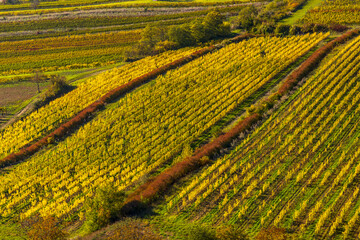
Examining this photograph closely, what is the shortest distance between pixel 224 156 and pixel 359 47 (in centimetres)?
5051

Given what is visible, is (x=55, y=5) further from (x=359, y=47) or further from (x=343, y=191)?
(x=343, y=191)

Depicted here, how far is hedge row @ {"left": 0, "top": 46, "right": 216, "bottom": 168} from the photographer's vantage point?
62.0 metres

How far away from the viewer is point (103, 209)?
1647 inches

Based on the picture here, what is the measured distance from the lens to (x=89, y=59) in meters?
111

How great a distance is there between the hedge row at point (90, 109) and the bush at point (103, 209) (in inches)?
984

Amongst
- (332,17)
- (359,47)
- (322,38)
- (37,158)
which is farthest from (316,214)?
(332,17)

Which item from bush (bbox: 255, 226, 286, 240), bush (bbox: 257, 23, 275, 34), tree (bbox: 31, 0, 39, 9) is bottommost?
bush (bbox: 255, 226, 286, 240)

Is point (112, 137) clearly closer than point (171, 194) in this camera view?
No

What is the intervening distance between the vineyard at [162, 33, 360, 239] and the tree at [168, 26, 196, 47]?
4705cm

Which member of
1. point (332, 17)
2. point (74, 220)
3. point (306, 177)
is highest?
point (332, 17)

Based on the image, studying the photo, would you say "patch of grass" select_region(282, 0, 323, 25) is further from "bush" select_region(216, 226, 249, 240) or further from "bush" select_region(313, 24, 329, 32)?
"bush" select_region(216, 226, 249, 240)

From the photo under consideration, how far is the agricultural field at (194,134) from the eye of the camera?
136ft

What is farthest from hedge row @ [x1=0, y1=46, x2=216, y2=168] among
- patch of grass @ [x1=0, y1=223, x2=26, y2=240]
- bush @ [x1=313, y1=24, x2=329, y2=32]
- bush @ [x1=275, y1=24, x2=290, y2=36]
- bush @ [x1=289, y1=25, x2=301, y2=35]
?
bush @ [x1=313, y1=24, x2=329, y2=32]

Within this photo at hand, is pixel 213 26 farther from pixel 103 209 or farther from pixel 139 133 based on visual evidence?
pixel 103 209
